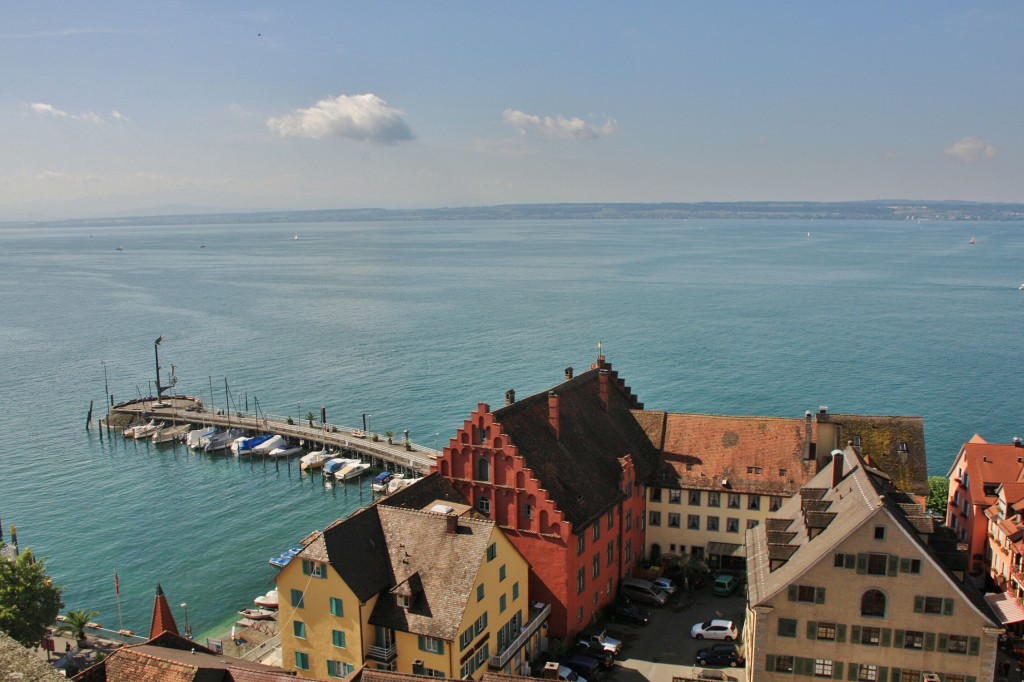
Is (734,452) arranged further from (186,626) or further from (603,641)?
(186,626)

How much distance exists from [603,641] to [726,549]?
623 inches

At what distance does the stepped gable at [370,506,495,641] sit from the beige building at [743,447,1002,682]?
16.0 metres

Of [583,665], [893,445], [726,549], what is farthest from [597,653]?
[893,445]

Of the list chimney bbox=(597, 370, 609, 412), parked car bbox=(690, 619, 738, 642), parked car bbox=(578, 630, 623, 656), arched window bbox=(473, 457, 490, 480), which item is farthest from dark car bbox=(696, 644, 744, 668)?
chimney bbox=(597, 370, 609, 412)

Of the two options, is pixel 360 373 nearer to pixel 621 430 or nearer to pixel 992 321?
pixel 621 430

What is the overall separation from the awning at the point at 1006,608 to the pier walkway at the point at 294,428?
61914 mm

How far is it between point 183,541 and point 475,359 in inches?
3216

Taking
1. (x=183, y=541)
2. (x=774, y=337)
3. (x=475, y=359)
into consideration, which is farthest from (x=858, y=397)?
(x=183, y=541)

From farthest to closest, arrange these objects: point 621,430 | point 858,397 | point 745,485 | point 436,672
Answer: point 858,397 → point 621,430 → point 745,485 → point 436,672

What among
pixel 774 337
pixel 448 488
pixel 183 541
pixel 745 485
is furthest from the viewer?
pixel 774 337

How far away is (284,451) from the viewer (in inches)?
4409

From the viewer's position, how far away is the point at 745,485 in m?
62.1

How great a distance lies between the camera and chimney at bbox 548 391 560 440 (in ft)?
191

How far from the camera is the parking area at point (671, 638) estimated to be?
4836 cm
